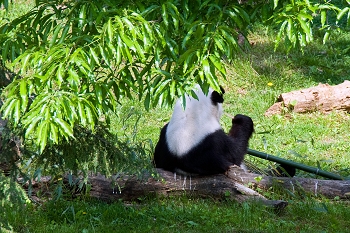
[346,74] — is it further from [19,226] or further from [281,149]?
[19,226]

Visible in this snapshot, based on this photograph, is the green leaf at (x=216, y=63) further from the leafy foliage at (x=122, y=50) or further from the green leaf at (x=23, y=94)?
the green leaf at (x=23, y=94)

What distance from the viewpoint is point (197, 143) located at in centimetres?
554

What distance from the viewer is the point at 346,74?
32.9 feet

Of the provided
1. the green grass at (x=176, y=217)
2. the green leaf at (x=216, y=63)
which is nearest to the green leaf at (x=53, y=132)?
the green leaf at (x=216, y=63)

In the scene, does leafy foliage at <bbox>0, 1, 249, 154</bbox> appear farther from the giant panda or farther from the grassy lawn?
the giant panda

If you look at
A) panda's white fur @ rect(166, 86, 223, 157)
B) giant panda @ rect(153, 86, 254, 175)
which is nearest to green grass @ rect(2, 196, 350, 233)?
giant panda @ rect(153, 86, 254, 175)

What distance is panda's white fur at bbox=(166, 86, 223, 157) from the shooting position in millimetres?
5543

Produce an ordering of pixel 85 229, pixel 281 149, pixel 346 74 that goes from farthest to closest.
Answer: pixel 346 74 < pixel 281 149 < pixel 85 229

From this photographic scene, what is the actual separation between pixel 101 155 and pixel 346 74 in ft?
22.1

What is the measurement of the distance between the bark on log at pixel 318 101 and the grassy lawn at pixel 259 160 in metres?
0.10

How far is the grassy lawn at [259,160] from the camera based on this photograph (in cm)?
478

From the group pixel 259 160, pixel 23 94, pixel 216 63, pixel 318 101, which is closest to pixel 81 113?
pixel 23 94

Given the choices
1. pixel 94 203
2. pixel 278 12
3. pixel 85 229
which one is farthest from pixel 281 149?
pixel 278 12

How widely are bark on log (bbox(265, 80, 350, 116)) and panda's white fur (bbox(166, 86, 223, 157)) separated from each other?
302cm
